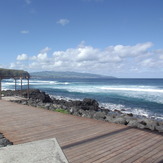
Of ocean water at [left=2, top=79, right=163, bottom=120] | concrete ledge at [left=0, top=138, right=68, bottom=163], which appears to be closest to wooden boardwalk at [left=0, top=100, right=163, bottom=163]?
concrete ledge at [left=0, top=138, right=68, bottom=163]

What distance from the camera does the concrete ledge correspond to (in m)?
2.35

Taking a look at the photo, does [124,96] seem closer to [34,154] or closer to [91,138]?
[91,138]

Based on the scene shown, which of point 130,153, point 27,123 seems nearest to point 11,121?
point 27,123

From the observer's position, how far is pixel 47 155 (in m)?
2.48

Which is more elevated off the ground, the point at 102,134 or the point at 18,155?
the point at 18,155

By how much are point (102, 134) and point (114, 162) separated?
1546mm

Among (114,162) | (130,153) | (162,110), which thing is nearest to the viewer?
(114,162)

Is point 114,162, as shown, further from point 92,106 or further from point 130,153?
point 92,106

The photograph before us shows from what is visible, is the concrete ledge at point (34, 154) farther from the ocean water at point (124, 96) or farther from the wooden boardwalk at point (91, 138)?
the ocean water at point (124, 96)

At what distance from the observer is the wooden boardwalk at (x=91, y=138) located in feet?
11.6

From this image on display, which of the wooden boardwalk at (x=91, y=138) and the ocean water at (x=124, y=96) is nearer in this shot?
the wooden boardwalk at (x=91, y=138)

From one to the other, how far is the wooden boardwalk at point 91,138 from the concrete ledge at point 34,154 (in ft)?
2.56

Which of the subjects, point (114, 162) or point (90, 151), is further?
point (90, 151)

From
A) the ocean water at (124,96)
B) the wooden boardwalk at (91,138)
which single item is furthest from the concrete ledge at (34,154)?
the ocean water at (124,96)
